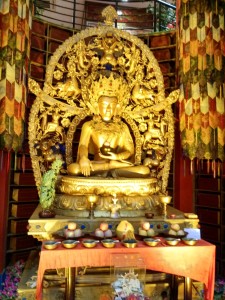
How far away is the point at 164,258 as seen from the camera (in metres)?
2.73

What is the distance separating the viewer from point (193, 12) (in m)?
4.54

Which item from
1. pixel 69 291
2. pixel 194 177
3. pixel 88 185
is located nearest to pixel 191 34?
pixel 194 177

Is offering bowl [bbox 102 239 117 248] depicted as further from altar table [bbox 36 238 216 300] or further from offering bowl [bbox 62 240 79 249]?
offering bowl [bbox 62 240 79 249]

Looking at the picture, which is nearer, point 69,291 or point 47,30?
point 69,291

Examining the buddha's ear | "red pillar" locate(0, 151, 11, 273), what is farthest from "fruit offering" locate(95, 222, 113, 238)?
the buddha's ear

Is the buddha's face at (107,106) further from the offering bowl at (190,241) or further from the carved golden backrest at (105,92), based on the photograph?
the offering bowl at (190,241)

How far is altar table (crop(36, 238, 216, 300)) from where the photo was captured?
2.60 metres

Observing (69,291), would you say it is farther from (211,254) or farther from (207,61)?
(207,61)

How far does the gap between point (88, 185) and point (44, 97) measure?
1552 mm

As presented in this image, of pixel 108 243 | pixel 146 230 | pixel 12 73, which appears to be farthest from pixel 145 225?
pixel 12 73

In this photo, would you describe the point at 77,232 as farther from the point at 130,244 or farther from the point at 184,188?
the point at 184,188

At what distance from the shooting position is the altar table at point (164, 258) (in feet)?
8.53

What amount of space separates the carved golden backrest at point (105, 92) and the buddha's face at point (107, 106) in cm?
12

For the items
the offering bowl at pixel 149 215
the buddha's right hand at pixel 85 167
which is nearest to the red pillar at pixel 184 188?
the offering bowl at pixel 149 215
